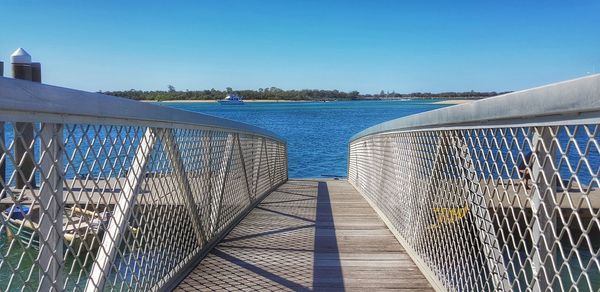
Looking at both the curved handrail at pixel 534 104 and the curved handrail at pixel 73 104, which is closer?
the curved handrail at pixel 534 104

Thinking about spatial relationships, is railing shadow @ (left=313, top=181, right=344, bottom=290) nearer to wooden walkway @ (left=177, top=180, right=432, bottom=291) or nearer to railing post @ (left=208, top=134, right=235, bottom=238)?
wooden walkway @ (left=177, top=180, right=432, bottom=291)

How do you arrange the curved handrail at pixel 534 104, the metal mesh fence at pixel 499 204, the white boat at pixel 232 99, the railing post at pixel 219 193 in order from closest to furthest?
1. the curved handrail at pixel 534 104
2. the metal mesh fence at pixel 499 204
3. the railing post at pixel 219 193
4. the white boat at pixel 232 99

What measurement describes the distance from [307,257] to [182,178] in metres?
1.21

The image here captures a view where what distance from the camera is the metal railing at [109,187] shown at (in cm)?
180

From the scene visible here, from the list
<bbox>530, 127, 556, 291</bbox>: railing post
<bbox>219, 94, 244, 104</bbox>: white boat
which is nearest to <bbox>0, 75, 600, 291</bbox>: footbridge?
<bbox>530, 127, 556, 291</bbox>: railing post

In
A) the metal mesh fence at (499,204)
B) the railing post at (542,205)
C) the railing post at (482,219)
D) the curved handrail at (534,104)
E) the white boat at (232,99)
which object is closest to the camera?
the curved handrail at (534,104)

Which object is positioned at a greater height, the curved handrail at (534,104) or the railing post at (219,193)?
the curved handrail at (534,104)

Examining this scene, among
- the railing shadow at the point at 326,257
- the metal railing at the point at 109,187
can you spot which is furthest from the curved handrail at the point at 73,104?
the railing shadow at the point at 326,257

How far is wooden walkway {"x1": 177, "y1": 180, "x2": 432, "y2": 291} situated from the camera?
3.55 m

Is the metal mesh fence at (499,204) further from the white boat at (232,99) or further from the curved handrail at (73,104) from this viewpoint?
the white boat at (232,99)

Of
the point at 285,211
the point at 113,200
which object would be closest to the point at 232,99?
the point at 285,211

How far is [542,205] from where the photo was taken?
1833 millimetres

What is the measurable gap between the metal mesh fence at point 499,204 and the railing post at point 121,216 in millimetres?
1691

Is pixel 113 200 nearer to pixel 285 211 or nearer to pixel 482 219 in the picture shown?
pixel 482 219
